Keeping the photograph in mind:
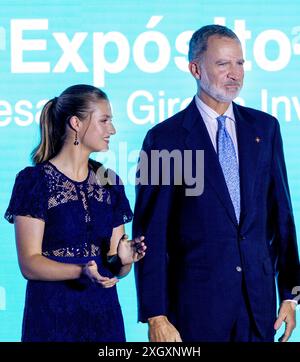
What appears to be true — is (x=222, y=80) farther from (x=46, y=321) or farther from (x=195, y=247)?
(x=46, y=321)

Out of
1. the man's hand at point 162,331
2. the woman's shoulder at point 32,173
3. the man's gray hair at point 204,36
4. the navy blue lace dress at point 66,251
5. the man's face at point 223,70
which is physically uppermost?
the man's gray hair at point 204,36

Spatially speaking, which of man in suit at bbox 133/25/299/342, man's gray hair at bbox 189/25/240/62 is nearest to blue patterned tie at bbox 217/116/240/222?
man in suit at bbox 133/25/299/342

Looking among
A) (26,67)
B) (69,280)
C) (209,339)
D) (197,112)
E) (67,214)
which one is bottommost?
(209,339)

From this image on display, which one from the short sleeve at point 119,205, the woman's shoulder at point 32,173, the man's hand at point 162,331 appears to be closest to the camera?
the man's hand at point 162,331

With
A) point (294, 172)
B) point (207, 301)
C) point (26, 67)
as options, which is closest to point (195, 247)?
point (207, 301)

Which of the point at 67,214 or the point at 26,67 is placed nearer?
the point at 67,214

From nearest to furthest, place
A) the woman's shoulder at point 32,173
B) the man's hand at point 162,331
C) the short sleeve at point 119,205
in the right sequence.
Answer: the man's hand at point 162,331
the woman's shoulder at point 32,173
the short sleeve at point 119,205

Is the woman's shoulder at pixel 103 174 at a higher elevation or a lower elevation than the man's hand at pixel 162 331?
higher

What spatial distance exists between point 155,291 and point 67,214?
0.39 metres

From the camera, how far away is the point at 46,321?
3229 millimetres

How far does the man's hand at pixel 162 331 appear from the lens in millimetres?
3143

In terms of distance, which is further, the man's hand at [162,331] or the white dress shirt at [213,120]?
the white dress shirt at [213,120]

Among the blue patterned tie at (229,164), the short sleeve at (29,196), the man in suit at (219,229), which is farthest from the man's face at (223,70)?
the short sleeve at (29,196)

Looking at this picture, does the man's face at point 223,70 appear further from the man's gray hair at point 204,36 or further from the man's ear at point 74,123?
the man's ear at point 74,123
